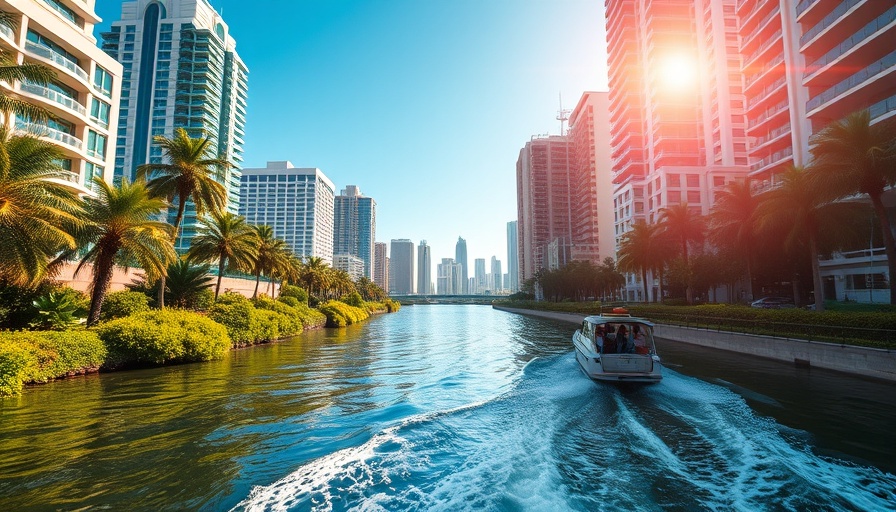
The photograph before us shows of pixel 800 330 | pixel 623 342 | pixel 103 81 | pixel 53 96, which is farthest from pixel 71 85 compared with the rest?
pixel 800 330

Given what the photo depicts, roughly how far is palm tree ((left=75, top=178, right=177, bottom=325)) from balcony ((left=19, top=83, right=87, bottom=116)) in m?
21.5

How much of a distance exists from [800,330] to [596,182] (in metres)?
123

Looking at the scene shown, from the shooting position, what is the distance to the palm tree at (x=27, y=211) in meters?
13.8

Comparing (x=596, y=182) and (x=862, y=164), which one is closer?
(x=862, y=164)

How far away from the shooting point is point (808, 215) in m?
27.9

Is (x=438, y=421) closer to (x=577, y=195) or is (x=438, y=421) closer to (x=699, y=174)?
(x=699, y=174)

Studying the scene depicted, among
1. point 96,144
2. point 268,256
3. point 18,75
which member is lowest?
point 268,256

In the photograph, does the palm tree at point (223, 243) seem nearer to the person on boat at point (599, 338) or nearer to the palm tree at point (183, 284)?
the palm tree at point (183, 284)

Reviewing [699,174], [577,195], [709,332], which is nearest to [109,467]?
[709,332]

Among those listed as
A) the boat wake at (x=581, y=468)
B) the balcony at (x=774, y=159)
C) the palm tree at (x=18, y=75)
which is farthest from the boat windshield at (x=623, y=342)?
the balcony at (x=774, y=159)

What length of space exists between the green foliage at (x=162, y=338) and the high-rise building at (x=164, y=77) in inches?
3548

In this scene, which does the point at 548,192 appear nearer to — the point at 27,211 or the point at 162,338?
the point at 162,338

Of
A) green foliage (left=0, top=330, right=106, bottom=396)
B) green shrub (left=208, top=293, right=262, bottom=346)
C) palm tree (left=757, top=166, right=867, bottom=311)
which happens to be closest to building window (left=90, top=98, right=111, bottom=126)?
green shrub (left=208, top=293, right=262, bottom=346)

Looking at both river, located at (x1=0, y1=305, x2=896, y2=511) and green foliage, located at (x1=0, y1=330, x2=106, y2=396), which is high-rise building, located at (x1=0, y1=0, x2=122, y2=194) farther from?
river, located at (x1=0, y1=305, x2=896, y2=511)
